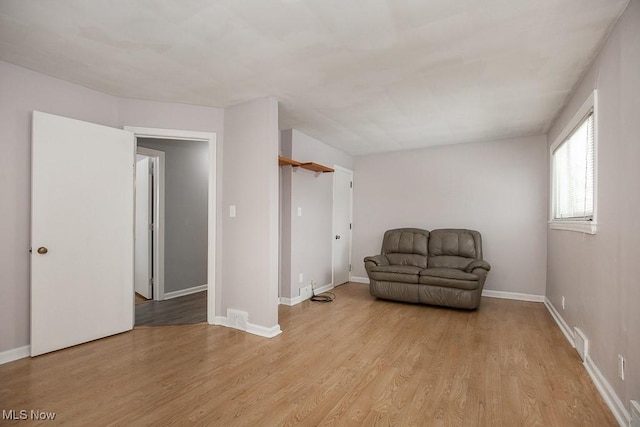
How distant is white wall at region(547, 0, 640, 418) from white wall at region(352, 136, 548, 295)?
6.77 feet

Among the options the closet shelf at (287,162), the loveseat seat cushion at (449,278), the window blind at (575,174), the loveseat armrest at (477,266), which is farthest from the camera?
the loveseat armrest at (477,266)

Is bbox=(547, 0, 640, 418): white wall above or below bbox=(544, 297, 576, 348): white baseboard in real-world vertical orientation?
above

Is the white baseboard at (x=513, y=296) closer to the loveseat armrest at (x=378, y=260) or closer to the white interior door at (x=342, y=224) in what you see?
the loveseat armrest at (x=378, y=260)

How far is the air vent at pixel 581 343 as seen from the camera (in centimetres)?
252

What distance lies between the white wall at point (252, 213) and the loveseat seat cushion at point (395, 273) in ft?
5.70

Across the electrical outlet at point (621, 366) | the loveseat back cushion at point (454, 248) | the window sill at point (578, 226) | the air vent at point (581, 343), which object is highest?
the window sill at point (578, 226)

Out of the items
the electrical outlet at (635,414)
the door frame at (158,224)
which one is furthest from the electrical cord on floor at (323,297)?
the electrical outlet at (635,414)

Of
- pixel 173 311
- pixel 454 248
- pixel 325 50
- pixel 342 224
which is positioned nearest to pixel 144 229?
pixel 173 311

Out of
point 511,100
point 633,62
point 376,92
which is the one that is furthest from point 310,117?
point 633,62

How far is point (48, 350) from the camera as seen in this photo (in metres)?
2.66

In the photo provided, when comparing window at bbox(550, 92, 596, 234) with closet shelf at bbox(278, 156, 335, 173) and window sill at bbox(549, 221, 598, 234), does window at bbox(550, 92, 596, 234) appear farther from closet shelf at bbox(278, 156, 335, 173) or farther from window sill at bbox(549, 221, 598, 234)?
closet shelf at bbox(278, 156, 335, 173)

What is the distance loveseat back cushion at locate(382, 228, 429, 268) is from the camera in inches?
193

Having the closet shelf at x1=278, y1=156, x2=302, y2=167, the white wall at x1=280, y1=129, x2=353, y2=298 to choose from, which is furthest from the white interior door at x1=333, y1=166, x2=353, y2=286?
the closet shelf at x1=278, y1=156, x2=302, y2=167

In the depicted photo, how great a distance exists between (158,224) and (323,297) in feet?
8.66
